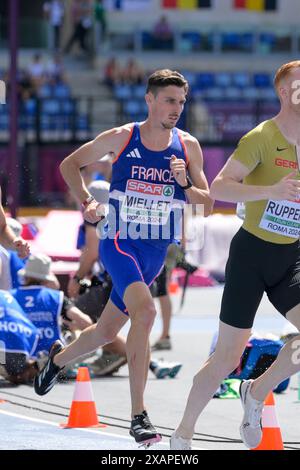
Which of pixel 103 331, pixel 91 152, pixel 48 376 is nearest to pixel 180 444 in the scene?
pixel 103 331

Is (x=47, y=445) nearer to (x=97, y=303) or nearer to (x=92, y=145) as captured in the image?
(x=92, y=145)

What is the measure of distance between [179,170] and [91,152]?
26.9 inches

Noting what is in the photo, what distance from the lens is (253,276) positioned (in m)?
6.92

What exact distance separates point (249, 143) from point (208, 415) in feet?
9.21

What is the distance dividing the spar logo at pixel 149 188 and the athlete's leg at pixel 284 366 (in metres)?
1.32

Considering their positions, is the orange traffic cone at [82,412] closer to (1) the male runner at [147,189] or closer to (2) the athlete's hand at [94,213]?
(1) the male runner at [147,189]

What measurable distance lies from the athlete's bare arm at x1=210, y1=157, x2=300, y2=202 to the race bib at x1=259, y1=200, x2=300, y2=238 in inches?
6.5

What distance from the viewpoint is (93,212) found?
802cm

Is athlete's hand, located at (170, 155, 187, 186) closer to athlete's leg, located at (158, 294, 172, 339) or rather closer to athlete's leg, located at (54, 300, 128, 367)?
athlete's leg, located at (54, 300, 128, 367)

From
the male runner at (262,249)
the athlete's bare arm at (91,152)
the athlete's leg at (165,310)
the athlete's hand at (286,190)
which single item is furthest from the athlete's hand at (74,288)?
the athlete's hand at (286,190)

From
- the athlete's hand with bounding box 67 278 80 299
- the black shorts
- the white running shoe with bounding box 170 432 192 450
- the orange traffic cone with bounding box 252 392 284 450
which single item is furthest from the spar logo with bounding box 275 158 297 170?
the athlete's hand with bounding box 67 278 80 299

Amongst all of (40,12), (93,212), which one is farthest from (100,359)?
(40,12)

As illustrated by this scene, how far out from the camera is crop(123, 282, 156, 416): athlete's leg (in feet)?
24.2

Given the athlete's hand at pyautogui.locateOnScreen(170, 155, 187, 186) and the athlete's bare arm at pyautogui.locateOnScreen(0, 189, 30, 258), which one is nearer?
the athlete's hand at pyautogui.locateOnScreen(170, 155, 187, 186)
